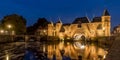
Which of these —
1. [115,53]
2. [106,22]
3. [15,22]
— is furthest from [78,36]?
[115,53]

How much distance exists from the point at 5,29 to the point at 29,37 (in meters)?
14.3

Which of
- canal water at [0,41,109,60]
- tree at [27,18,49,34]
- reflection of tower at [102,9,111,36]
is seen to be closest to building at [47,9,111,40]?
reflection of tower at [102,9,111,36]

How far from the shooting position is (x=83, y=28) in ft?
422

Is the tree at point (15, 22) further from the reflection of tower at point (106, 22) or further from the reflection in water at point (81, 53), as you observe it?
the reflection in water at point (81, 53)

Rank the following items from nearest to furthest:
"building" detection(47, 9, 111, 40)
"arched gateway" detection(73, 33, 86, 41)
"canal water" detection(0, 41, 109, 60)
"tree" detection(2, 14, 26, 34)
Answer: "canal water" detection(0, 41, 109, 60), "tree" detection(2, 14, 26, 34), "building" detection(47, 9, 111, 40), "arched gateway" detection(73, 33, 86, 41)

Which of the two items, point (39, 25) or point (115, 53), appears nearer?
point (115, 53)

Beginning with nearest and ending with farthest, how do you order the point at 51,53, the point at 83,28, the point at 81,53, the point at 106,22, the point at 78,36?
the point at 51,53
the point at 81,53
the point at 106,22
the point at 83,28
the point at 78,36

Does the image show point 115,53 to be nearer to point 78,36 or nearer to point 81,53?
point 81,53

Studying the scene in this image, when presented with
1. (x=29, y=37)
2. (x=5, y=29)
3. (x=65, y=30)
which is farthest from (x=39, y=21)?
(x=5, y=29)

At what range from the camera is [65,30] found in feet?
443

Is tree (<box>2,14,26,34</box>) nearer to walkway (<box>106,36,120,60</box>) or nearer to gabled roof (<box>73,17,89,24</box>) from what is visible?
gabled roof (<box>73,17,89,24</box>)

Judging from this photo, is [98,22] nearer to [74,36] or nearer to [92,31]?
[92,31]

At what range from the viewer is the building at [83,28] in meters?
120

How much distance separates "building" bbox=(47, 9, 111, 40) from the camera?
120162 mm
